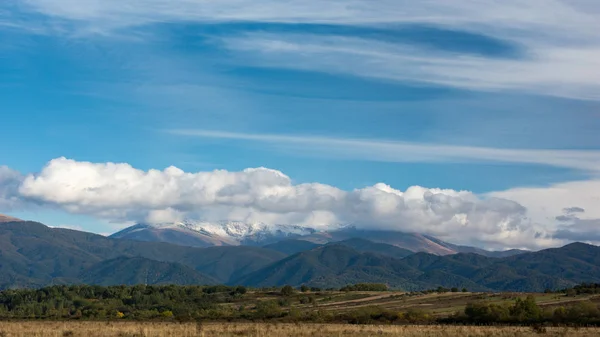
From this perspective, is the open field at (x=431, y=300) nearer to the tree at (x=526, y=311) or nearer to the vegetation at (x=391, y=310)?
the vegetation at (x=391, y=310)

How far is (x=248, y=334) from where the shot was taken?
6775 centimetres

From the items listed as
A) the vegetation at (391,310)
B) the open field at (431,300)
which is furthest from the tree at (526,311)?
the open field at (431,300)


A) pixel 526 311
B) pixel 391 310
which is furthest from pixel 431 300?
pixel 526 311

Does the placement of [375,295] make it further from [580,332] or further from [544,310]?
[580,332]

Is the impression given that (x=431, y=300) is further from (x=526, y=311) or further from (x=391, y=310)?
(x=526, y=311)

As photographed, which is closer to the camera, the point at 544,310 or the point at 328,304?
the point at 544,310

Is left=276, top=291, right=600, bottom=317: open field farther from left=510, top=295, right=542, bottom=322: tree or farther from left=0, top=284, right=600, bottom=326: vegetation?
left=510, top=295, right=542, bottom=322: tree

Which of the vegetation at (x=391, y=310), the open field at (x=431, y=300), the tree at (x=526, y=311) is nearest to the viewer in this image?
the tree at (x=526, y=311)

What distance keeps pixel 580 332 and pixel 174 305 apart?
13299 cm

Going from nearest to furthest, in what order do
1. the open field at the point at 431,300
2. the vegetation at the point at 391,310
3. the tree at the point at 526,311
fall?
1. the tree at the point at 526,311
2. the vegetation at the point at 391,310
3. the open field at the point at 431,300

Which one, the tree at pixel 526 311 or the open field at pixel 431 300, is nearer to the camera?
the tree at pixel 526 311

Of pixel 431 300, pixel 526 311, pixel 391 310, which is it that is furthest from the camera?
pixel 431 300

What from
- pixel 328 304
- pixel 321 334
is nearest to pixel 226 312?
pixel 328 304

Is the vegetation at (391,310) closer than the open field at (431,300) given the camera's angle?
Yes
